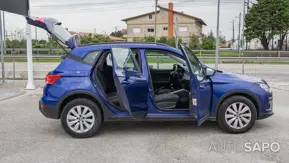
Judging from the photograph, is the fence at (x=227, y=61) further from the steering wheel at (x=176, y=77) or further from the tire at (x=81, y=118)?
the tire at (x=81, y=118)

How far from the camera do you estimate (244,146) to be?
460 centimetres

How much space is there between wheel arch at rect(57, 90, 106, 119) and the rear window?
534 millimetres

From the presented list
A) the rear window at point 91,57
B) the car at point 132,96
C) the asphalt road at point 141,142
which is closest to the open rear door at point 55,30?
the car at point 132,96

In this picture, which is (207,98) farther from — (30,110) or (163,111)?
(30,110)

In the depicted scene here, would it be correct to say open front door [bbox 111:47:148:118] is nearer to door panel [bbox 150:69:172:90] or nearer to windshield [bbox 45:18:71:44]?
door panel [bbox 150:69:172:90]

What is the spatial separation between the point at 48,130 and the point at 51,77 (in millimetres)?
1181

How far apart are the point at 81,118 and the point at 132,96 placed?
3.14 feet

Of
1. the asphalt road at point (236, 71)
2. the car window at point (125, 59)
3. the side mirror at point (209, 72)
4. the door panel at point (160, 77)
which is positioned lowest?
the asphalt road at point (236, 71)

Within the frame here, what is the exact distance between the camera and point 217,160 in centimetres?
409

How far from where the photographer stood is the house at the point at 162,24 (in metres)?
58.2

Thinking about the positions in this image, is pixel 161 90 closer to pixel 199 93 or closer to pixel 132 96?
pixel 132 96

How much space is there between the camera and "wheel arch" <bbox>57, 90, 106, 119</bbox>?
195 inches

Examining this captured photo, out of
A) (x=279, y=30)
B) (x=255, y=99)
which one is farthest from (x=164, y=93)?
(x=279, y=30)

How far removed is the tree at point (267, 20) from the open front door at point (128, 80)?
112 feet
